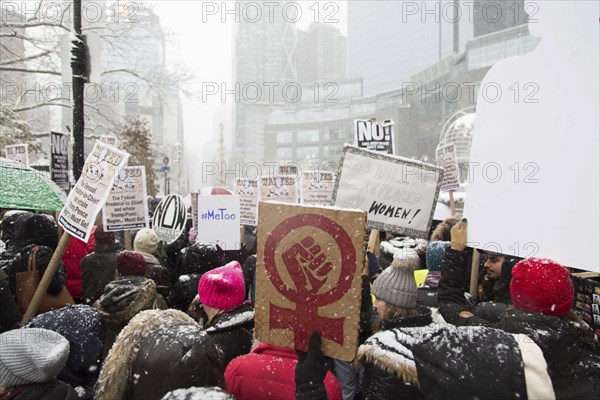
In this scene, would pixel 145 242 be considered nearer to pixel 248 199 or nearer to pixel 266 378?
pixel 248 199

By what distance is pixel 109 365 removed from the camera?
82.7 inches

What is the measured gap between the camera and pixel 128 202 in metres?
5.96

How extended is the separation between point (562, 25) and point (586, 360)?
1.74m

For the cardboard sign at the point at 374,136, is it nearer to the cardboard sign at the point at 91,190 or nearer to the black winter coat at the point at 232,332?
the cardboard sign at the point at 91,190

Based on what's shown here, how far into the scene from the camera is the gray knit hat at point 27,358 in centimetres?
187

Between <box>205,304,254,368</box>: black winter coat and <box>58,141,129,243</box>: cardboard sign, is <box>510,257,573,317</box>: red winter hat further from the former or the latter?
<box>58,141,129,243</box>: cardboard sign

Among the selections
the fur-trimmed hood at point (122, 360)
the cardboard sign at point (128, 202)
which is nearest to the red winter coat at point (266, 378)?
the fur-trimmed hood at point (122, 360)

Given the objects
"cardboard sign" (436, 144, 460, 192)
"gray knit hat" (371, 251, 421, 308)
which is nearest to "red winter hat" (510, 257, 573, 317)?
"gray knit hat" (371, 251, 421, 308)

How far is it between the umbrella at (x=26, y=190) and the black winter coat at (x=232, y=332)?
2.03m

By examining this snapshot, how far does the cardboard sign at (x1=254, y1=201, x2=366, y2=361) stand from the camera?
190cm

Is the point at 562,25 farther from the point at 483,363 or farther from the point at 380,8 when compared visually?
the point at 380,8

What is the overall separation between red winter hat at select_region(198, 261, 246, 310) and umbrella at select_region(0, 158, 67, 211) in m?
1.83

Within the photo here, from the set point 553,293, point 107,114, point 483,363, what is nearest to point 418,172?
point 553,293

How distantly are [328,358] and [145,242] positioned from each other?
11.5ft
